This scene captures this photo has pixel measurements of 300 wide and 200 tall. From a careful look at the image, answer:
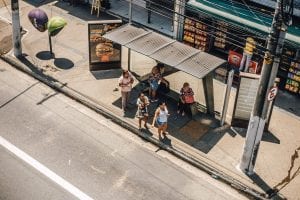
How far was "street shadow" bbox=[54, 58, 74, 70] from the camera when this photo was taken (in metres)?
24.9

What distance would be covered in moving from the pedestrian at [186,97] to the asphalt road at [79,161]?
2.54 metres

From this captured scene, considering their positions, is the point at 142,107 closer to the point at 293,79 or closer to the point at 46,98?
the point at 46,98

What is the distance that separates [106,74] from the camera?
24.3m

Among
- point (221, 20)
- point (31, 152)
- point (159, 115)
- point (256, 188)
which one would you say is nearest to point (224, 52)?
point (221, 20)

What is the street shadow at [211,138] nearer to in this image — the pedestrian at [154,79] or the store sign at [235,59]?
the pedestrian at [154,79]

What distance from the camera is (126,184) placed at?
17.8m

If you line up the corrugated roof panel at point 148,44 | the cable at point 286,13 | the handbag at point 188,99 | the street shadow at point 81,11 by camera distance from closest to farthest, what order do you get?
1. the cable at point 286,13
2. the handbag at point 188,99
3. the corrugated roof panel at point 148,44
4. the street shadow at point 81,11

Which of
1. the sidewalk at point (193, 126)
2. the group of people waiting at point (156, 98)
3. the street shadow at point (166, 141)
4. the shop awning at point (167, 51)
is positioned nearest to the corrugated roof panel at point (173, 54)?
the shop awning at point (167, 51)

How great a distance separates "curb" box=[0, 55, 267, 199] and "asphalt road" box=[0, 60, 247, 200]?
0.23 metres

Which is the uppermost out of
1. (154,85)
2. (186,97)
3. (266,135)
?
(186,97)

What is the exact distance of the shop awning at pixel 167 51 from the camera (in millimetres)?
20516

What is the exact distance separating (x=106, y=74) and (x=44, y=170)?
7.49m

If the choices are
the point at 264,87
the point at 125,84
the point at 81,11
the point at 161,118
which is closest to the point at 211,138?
the point at 161,118

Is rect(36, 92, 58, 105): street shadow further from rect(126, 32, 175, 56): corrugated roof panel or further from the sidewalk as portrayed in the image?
rect(126, 32, 175, 56): corrugated roof panel
